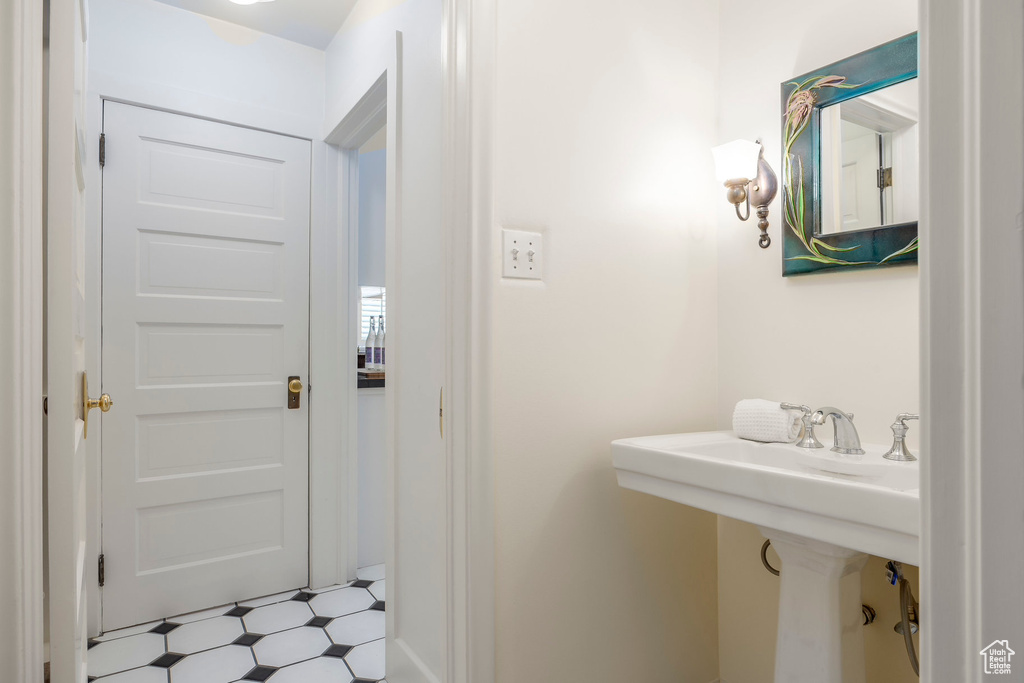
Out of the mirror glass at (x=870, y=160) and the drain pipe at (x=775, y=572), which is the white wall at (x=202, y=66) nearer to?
the mirror glass at (x=870, y=160)

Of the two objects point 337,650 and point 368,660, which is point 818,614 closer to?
point 368,660

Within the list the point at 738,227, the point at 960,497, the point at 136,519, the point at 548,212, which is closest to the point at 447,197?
the point at 548,212

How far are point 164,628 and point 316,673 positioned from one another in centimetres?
74

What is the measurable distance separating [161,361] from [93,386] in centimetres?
23

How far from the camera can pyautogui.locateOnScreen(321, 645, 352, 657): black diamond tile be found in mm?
2029

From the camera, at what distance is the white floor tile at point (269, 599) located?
2.42 meters

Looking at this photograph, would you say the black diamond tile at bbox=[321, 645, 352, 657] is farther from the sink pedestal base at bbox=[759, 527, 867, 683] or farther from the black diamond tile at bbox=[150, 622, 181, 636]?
the sink pedestal base at bbox=[759, 527, 867, 683]

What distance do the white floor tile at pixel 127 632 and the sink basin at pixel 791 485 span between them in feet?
6.48

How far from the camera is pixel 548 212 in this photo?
1420 millimetres

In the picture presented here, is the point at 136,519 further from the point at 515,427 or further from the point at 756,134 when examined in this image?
the point at 756,134

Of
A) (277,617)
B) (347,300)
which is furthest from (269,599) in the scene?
(347,300)

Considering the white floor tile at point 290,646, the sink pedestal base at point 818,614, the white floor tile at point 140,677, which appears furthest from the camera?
the white floor tile at point 290,646

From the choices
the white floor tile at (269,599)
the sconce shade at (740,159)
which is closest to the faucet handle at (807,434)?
the sconce shade at (740,159)

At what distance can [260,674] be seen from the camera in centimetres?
189
